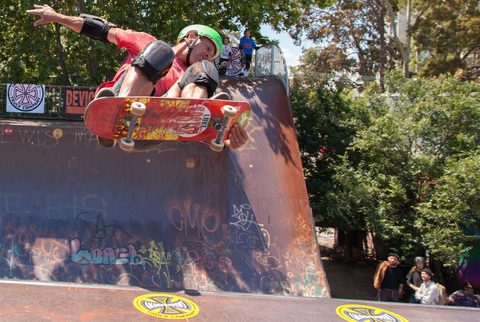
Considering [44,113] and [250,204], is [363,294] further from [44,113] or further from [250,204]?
[44,113]

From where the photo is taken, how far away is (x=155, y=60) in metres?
5.20

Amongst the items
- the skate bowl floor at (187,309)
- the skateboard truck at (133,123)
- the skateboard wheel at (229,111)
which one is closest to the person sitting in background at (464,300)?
the skate bowl floor at (187,309)

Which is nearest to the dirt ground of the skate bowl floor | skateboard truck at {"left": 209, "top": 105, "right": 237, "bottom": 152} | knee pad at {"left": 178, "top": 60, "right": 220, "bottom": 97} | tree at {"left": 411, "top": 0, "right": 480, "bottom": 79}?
the skate bowl floor

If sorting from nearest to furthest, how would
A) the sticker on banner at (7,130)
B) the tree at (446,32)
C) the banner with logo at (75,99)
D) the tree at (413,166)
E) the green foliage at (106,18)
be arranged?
the sticker on banner at (7,130)
the tree at (413,166)
the banner with logo at (75,99)
the green foliage at (106,18)
the tree at (446,32)

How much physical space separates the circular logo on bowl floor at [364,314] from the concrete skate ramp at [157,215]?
197 centimetres

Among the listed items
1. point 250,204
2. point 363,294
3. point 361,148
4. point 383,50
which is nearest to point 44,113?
point 250,204

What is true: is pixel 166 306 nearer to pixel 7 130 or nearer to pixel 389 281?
pixel 389 281

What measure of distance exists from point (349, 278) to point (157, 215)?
6868mm

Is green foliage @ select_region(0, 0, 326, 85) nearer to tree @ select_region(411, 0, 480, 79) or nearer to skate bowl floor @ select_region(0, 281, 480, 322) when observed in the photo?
skate bowl floor @ select_region(0, 281, 480, 322)

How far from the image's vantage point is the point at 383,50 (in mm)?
25953

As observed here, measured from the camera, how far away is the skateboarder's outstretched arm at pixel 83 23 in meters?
6.02

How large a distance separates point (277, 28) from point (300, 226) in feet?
27.1

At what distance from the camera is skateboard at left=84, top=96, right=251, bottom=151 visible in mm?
5102

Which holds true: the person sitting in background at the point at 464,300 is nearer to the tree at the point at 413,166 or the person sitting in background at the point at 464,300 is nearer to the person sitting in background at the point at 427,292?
the person sitting in background at the point at 427,292
